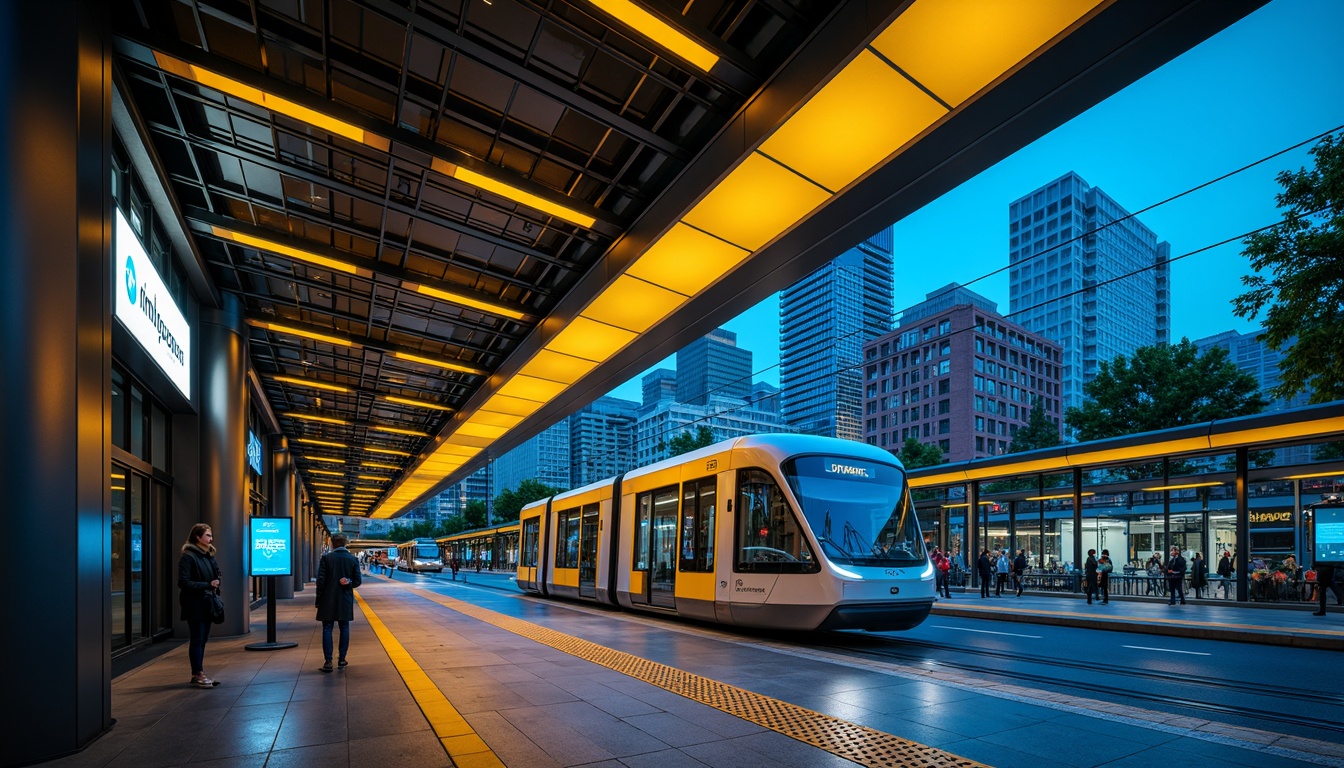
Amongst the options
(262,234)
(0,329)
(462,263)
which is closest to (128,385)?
(262,234)

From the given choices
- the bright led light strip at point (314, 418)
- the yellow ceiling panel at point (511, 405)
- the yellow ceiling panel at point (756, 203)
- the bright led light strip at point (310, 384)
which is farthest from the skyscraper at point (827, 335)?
the yellow ceiling panel at point (756, 203)

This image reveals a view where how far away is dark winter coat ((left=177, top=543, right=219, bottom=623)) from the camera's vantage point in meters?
7.73

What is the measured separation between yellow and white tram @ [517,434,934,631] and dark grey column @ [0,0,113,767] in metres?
8.05

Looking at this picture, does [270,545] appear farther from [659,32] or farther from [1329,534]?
[1329,534]

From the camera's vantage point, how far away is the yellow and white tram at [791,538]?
1067cm

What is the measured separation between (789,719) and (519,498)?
257 ft

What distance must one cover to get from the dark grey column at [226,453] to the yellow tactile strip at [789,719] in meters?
6.69

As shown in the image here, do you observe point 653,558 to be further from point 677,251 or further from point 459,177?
point 459,177

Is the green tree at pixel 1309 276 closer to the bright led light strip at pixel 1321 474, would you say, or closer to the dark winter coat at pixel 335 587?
the bright led light strip at pixel 1321 474

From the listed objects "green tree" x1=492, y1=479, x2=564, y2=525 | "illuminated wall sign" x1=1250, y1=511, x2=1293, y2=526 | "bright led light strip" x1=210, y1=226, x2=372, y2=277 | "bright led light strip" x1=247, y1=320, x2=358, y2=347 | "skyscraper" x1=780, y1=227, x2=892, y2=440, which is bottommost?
"green tree" x1=492, y1=479, x2=564, y2=525

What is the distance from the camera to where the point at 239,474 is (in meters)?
13.1

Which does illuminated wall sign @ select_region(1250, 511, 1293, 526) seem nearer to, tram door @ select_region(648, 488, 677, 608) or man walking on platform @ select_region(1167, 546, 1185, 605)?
man walking on platform @ select_region(1167, 546, 1185, 605)

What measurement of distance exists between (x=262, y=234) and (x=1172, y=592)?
74.8 ft

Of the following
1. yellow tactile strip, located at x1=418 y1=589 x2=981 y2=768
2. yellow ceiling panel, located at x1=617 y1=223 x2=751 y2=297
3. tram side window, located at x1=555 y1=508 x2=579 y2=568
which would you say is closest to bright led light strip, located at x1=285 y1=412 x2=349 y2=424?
tram side window, located at x1=555 y1=508 x2=579 y2=568
